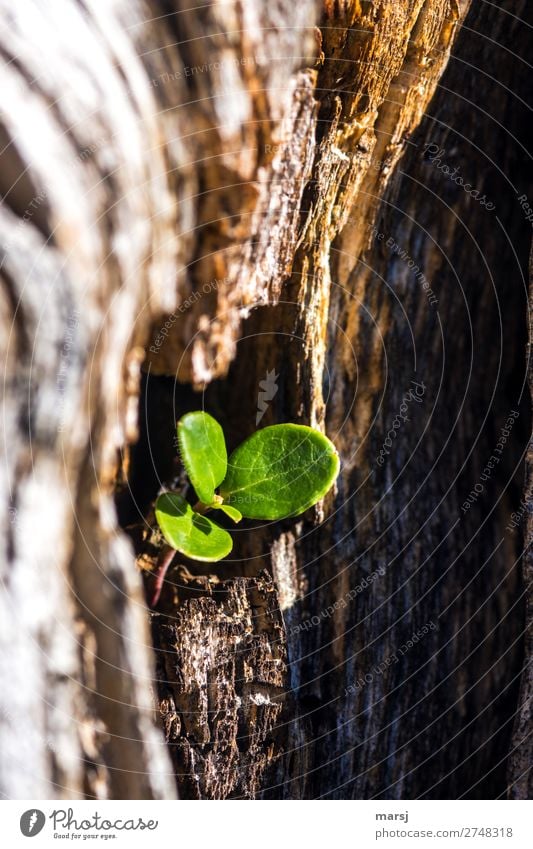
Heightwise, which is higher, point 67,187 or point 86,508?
point 67,187

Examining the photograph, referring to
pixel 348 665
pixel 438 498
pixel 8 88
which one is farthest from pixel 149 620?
pixel 8 88

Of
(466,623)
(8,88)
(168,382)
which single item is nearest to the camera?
(8,88)

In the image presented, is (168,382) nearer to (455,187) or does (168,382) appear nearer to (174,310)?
(174,310)
